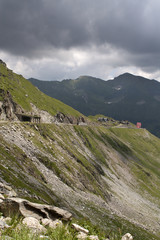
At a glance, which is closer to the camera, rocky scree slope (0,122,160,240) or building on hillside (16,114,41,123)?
rocky scree slope (0,122,160,240)

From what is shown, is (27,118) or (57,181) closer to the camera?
(57,181)

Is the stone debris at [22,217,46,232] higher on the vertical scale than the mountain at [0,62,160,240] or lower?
higher

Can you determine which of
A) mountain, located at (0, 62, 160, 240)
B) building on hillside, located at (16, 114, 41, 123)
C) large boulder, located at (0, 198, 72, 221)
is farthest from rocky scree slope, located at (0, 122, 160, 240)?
building on hillside, located at (16, 114, 41, 123)

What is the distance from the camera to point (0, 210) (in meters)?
13.0

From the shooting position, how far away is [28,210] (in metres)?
14.5

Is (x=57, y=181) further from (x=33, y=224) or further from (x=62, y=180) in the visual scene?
(x=33, y=224)

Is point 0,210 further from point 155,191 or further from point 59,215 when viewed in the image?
point 155,191

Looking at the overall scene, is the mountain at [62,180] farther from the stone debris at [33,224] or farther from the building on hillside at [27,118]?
the stone debris at [33,224]

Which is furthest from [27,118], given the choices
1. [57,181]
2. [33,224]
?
[33,224]

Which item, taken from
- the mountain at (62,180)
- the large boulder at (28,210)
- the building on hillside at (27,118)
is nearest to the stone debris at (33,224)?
the large boulder at (28,210)

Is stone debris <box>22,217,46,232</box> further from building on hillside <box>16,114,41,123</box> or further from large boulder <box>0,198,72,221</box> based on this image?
building on hillside <box>16,114,41,123</box>

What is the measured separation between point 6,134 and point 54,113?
119 metres

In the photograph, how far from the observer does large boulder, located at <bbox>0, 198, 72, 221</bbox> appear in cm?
1325

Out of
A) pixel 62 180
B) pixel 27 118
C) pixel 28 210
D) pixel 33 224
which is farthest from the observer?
pixel 27 118
